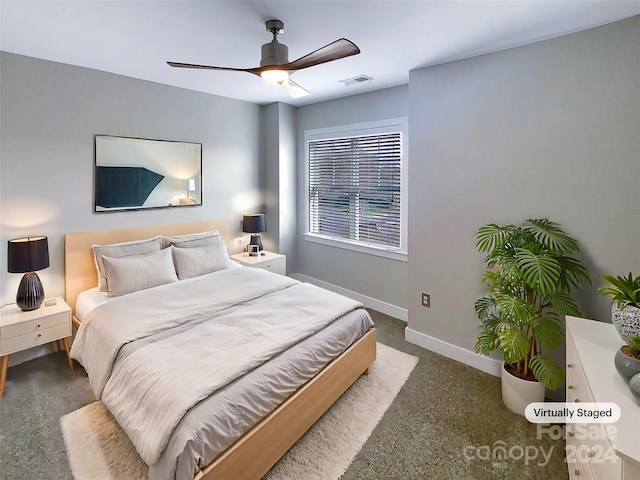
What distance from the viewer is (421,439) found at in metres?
1.96

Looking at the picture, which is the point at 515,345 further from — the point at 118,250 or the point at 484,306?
the point at 118,250

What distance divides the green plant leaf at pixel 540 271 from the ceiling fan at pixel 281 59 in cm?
155

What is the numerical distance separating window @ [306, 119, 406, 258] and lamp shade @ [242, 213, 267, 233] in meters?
0.74

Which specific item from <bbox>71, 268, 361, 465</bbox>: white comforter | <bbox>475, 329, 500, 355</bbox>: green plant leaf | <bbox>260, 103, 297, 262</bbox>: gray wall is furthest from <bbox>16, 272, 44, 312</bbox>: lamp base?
<bbox>475, 329, 500, 355</bbox>: green plant leaf

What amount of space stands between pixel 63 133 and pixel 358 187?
2.91 metres

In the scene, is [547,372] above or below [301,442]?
above

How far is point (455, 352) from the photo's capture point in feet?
9.21

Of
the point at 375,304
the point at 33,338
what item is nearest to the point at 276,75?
the point at 33,338

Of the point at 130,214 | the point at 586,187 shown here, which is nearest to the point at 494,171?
the point at 586,187

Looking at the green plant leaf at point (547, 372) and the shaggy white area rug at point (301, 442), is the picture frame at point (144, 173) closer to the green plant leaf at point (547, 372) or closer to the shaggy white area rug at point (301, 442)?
the shaggy white area rug at point (301, 442)

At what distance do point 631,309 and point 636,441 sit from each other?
64 centimetres

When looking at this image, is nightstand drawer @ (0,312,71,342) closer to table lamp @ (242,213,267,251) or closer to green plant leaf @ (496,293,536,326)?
table lamp @ (242,213,267,251)

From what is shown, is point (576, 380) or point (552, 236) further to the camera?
point (552, 236)

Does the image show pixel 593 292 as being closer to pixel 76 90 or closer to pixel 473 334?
pixel 473 334
